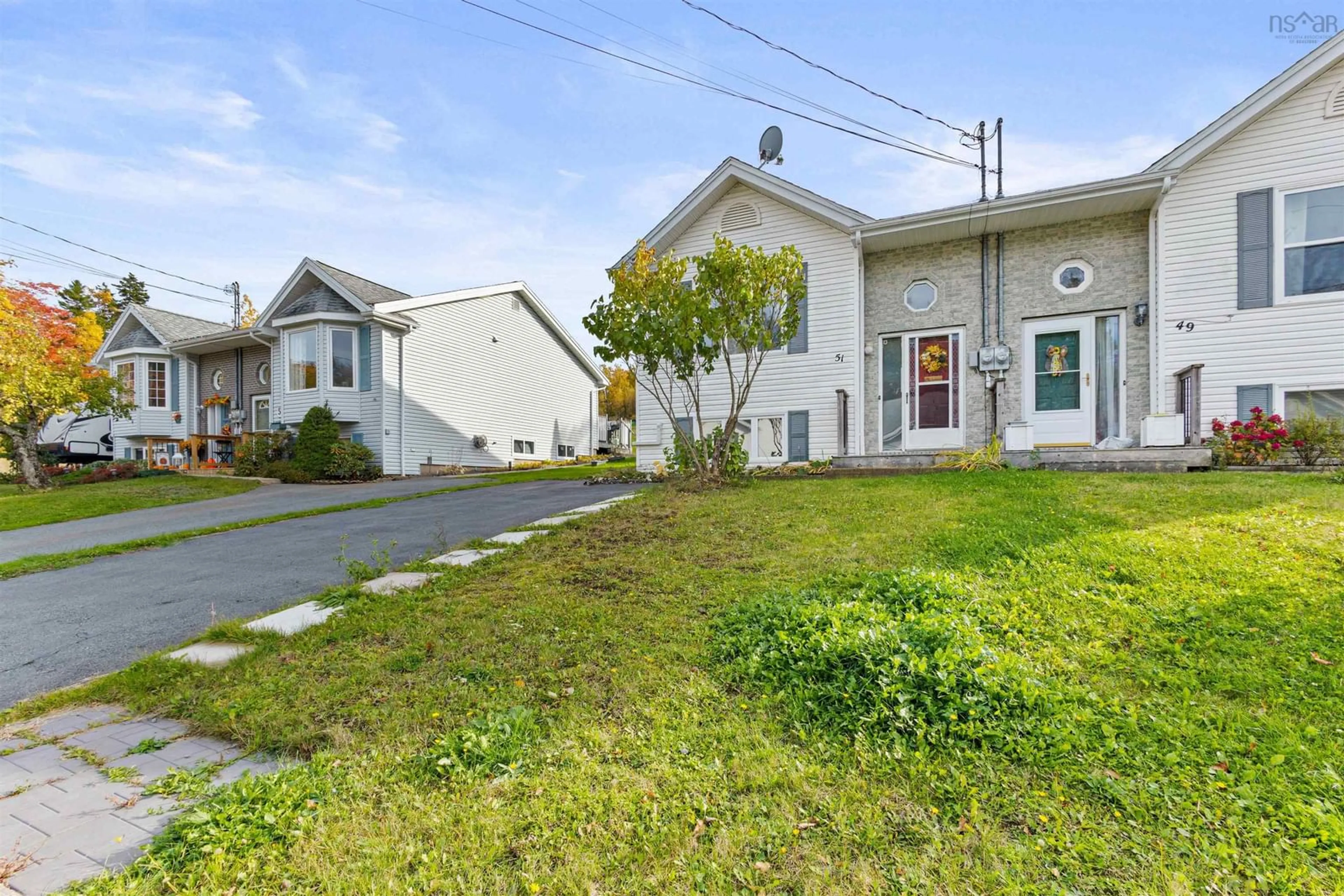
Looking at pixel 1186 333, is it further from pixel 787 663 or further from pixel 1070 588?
pixel 787 663

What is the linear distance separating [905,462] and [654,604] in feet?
23.1

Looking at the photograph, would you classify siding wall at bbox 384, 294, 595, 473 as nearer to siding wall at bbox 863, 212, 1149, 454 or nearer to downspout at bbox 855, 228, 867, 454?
downspout at bbox 855, 228, 867, 454

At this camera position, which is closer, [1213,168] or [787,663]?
[787,663]

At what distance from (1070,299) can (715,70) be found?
7.57 meters

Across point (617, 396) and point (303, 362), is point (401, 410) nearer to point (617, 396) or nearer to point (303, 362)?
point (303, 362)

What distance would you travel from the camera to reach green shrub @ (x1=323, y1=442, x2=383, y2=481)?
15.2 meters

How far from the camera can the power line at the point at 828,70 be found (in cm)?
925

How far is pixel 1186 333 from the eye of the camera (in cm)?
898

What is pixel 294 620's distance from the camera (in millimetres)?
3607

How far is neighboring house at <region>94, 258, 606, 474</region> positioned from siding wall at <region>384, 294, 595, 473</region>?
0.15 ft

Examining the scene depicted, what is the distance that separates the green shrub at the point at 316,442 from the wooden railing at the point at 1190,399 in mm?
18185

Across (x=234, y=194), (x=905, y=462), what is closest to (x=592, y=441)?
(x=234, y=194)

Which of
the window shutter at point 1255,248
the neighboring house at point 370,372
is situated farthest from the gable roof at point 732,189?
the neighboring house at point 370,372

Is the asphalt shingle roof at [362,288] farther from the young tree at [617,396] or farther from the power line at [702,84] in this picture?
the young tree at [617,396]
